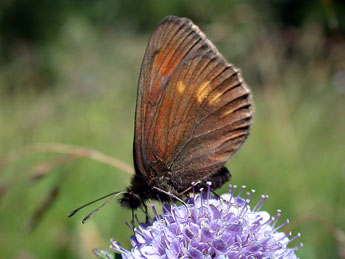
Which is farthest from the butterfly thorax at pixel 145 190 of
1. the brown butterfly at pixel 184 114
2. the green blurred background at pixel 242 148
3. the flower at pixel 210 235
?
the green blurred background at pixel 242 148

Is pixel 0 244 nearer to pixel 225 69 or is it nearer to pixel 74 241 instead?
pixel 74 241

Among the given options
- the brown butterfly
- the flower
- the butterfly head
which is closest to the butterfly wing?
the brown butterfly

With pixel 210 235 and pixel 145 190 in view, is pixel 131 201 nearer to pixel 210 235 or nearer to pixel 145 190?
pixel 145 190

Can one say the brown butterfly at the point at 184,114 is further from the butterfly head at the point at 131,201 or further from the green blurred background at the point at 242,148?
the green blurred background at the point at 242,148

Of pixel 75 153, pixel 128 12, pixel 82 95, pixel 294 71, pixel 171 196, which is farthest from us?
pixel 128 12

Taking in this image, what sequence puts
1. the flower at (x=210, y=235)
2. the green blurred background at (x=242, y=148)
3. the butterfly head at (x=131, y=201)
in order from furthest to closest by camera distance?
the green blurred background at (x=242, y=148), the butterfly head at (x=131, y=201), the flower at (x=210, y=235)

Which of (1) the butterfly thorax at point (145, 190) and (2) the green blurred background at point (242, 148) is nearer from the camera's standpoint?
(1) the butterfly thorax at point (145, 190)

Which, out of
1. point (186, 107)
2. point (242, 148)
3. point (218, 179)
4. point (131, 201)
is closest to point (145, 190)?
point (131, 201)

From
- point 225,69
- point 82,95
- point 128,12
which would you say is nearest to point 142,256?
point 225,69
